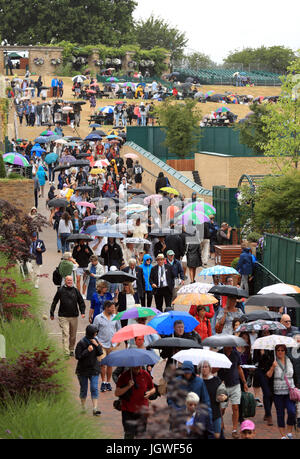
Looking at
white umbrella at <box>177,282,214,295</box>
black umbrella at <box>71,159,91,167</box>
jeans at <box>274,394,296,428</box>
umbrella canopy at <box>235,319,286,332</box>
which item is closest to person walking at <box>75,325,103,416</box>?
umbrella canopy at <box>235,319,286,332</box>

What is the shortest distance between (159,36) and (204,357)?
4333 inches

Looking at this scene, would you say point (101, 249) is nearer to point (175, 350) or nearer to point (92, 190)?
point (175, 350)

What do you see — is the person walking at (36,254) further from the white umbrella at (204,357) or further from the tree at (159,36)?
the tree at (159,36)

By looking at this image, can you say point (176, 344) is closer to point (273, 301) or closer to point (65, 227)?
point (273, 301)

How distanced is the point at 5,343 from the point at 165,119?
103 feet

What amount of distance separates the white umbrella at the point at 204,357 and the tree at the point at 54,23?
82.0m

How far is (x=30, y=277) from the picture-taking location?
19.0m

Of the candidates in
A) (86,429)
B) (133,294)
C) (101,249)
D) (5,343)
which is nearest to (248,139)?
(101,249)

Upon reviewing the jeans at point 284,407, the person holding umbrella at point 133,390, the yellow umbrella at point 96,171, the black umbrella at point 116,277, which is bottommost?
the jeans at point 284,407

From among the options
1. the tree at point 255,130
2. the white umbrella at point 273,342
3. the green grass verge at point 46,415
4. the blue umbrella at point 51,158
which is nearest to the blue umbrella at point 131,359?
the green grass verge at point 46,415

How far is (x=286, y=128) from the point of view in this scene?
128 ft

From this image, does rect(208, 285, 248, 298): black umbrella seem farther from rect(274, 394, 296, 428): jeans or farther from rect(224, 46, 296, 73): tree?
rect(224, 46, 296, 73): tree

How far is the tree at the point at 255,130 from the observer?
42.6 meters

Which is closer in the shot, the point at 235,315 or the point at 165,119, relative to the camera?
the point at 235,315
